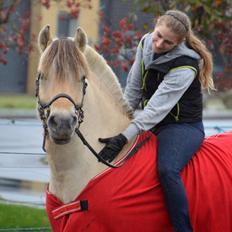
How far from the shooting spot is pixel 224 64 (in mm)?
10203

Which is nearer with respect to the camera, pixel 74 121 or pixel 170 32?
pixel 74 121

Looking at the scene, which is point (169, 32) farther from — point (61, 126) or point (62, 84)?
point (61, 126)

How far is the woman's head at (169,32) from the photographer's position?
5.07 m

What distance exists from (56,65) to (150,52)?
84 centimetres

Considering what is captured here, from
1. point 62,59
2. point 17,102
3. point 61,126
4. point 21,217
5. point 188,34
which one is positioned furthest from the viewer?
point 17,102

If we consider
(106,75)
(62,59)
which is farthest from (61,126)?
(106,75)

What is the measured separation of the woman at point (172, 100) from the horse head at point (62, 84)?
0.51 m

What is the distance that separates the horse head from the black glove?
35 cm

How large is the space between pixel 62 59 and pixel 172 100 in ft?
2.79

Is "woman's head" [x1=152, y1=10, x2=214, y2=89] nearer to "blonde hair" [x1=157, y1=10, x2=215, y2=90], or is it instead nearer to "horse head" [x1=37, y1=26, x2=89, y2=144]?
"blonde hair" [x1=157, y1=10, x2=215, y2=90]

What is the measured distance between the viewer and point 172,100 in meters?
5.10

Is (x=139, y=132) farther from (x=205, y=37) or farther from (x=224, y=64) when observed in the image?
(x=224, y=64)

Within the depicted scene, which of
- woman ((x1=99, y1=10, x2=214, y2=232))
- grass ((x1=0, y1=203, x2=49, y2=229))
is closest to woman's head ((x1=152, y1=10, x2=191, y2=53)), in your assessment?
woman ((x1=99, y1=10, x2=214, y2=232))

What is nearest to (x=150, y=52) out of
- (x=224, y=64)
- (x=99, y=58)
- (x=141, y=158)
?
(x=99, y=58)
